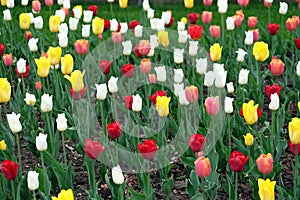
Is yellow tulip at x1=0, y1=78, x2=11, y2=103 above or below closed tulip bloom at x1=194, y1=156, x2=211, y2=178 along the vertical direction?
above

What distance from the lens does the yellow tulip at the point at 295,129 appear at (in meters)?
3.20

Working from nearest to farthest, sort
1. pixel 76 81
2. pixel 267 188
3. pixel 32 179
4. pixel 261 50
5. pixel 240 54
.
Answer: pixel 267 188, pixel 32 179, pixel 76 81, pixel 261 50, pixel 240 54

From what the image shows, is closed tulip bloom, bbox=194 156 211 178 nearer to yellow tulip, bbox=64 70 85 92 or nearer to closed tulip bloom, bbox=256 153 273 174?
→ closed tulip bloom, bbox=256 153 273 174

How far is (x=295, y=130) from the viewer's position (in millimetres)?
3225

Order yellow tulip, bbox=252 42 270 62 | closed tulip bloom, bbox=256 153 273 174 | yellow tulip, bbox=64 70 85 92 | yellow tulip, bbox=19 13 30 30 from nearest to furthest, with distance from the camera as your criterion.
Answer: closed tulip bloom, bbox=256 153 273 174 < yellow tulip, bbox=64 70 85 92 < yellow tulip, bbox=252 42 270 62 < yellow tulip, bbox=19 13 30 30

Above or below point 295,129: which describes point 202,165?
below

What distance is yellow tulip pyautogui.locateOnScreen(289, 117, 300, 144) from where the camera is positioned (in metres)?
3.20

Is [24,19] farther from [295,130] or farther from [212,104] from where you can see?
[295,130]

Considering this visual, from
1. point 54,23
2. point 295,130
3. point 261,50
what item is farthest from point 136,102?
point 54,23

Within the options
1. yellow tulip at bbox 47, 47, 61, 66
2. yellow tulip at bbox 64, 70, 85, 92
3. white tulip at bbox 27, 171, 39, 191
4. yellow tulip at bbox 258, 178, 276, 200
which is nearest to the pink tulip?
yellow tulip at bbox 64, 70, 85, 92

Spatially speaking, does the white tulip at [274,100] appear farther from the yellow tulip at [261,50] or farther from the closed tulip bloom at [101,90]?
the closed tulip bloom at [101,90]

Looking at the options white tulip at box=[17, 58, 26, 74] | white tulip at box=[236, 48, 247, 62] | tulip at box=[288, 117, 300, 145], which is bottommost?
tulip at box=[288, 117, 300, 145]

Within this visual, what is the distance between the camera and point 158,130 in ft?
13.5

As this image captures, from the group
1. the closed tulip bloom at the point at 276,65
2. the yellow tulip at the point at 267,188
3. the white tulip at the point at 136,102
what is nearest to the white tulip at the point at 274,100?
the white tulip at the point at 136,102
